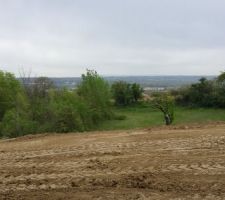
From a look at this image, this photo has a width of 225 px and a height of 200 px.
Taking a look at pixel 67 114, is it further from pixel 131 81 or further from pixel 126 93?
pixel 131 81

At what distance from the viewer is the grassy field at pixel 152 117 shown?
35875mm

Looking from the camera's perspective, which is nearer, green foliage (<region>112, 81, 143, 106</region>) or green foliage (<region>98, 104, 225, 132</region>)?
green foliage (<region>98, 104, 225, 132</region>)

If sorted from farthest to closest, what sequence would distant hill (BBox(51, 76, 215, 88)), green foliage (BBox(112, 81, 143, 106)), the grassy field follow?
green foliage (BBox(112, 81, 143, 106))
distant hill (BBox(51, 76, 215, 88))
the grassy field

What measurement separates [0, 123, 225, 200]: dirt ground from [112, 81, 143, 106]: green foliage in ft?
124

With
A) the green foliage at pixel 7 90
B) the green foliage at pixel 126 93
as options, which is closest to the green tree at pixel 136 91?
the green foliage at pixel 126 93

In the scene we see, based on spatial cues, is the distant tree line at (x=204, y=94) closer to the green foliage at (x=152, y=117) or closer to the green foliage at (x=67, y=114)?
the green foliage at (x=152, y=117)

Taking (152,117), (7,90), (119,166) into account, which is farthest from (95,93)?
(119,166)

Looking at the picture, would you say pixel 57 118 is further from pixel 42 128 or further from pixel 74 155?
pixel 74 155

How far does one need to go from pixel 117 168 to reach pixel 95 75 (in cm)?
3038

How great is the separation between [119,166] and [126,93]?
42716mm

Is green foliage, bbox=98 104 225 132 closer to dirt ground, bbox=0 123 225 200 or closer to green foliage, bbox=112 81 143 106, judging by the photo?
green foliage, bbox=112 81 143 106

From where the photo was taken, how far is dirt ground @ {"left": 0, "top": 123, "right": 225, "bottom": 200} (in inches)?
358

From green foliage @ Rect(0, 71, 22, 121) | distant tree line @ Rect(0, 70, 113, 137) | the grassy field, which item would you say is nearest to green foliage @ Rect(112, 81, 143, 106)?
the grassy field

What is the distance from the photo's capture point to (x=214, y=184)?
925 cm
